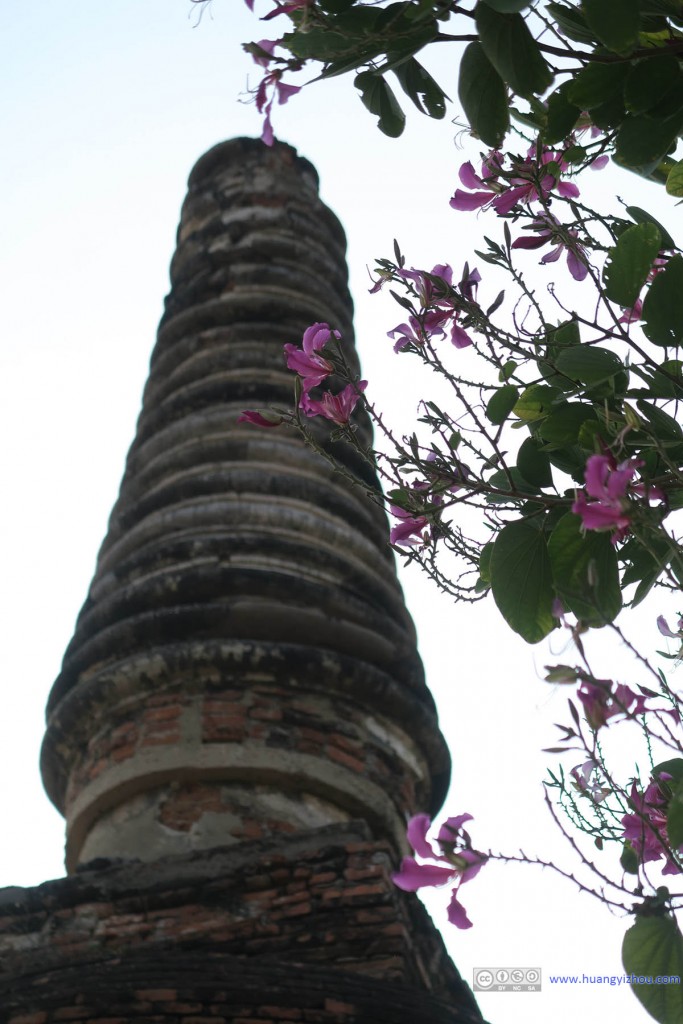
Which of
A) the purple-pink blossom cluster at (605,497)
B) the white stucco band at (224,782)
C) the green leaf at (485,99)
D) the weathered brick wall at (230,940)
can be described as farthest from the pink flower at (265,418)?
the white stucco band at (224,782)

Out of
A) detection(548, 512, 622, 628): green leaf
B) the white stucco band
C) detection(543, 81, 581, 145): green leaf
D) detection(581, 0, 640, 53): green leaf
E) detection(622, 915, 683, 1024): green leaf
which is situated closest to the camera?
detection(622, 915, 683, 1024): green leaf

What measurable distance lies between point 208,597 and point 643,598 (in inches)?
86.9

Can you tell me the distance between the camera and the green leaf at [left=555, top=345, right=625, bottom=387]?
5.53 ft

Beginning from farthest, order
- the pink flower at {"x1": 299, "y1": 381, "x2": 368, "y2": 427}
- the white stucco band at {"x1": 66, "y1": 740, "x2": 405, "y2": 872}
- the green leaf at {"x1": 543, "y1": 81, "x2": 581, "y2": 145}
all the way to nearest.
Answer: the white stucco band at {"x1": 66, "y1": 740, "x2": 405, "y2": 872} → the pink flower at {"x1": 299, "y1": 381, "x2": 368, "y2": 427} → the green leaf at {"x1": 543, "y1": 81, "x2": 581, "y2": 145}

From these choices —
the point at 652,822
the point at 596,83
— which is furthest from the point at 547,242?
the point at 652,822

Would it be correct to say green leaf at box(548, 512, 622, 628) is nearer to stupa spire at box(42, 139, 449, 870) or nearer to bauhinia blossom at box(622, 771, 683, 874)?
bauhinia blossom at box(622, 771, 683, 874)

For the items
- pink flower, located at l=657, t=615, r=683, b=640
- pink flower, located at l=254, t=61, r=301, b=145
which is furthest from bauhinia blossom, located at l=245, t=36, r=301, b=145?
pink flower, located at l=657, t=615, r=683, b=640

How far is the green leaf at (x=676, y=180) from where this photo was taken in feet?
6.46

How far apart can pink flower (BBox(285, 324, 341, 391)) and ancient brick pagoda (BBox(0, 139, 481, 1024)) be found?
4.34ft

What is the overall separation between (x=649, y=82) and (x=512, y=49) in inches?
8.2

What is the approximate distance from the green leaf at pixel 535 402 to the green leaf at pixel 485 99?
1.33 ft

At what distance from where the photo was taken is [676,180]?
6.52ft

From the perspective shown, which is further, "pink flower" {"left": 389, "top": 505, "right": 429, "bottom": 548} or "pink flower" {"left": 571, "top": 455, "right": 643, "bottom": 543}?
"pink flower" {"left": 389, "top": 505, "right": 429, "bottom": 548}

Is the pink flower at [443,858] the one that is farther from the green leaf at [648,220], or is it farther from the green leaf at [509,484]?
the green leaf at [648,220]
